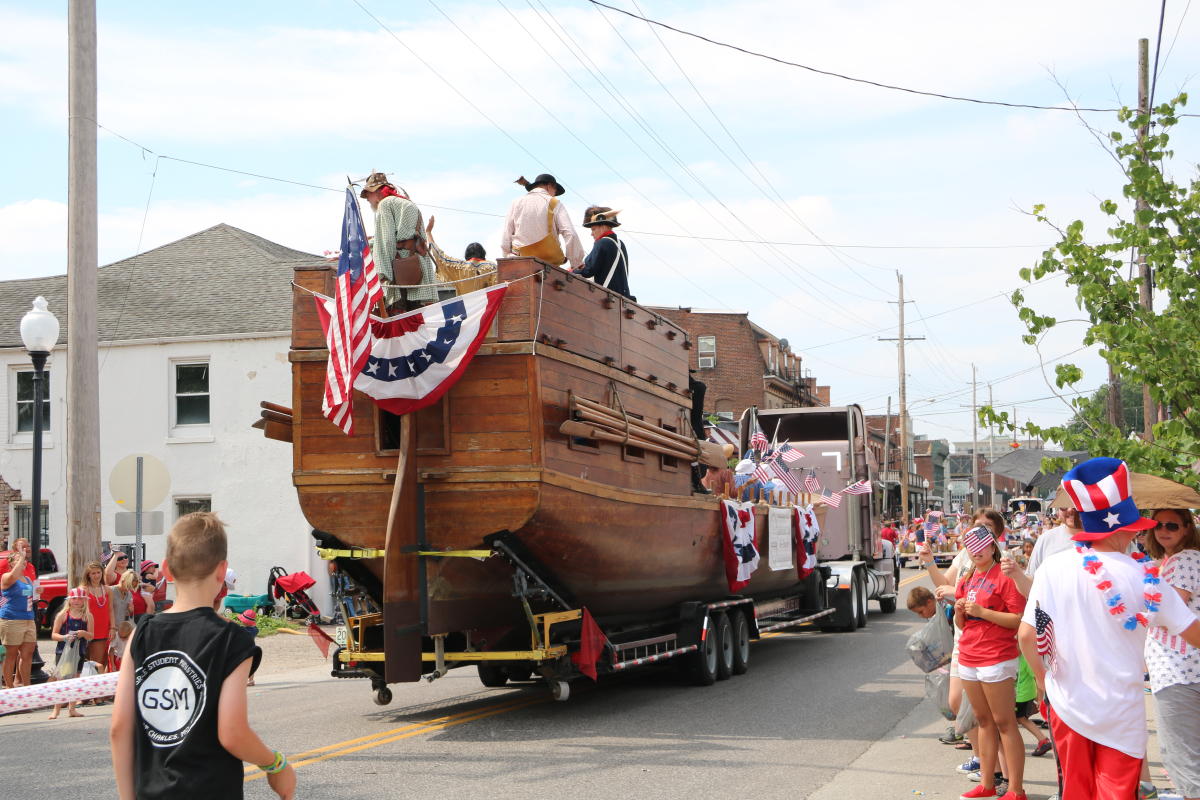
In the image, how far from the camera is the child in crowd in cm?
1442

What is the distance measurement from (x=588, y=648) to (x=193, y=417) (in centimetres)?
1737

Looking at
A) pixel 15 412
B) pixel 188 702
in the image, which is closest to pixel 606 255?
pixel 188 702

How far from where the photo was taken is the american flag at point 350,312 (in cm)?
1075

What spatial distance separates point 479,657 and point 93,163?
768 cm

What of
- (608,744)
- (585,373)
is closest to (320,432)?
(585,373)

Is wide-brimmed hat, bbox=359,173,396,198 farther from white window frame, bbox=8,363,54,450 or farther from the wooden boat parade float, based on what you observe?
white window frame, bbox=8,363,54,450

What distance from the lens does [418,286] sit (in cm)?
1130

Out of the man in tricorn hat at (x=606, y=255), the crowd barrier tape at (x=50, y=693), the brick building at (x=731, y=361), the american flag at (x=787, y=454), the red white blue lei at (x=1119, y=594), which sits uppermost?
the brick building at (x=731, y=361)

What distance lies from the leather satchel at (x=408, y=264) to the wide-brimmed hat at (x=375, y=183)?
49 cm

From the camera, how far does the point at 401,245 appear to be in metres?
11.4

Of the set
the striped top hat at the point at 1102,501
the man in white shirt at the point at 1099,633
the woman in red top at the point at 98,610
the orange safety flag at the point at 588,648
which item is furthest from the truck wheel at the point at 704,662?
the striped top hat at the point at 1102,501

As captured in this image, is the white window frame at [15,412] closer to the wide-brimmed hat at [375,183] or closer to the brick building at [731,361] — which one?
the wide-brimmed hat at [375,183]

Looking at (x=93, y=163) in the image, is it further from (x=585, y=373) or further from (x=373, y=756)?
(x=373, y=756)

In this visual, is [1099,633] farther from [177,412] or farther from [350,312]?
[177,412]
